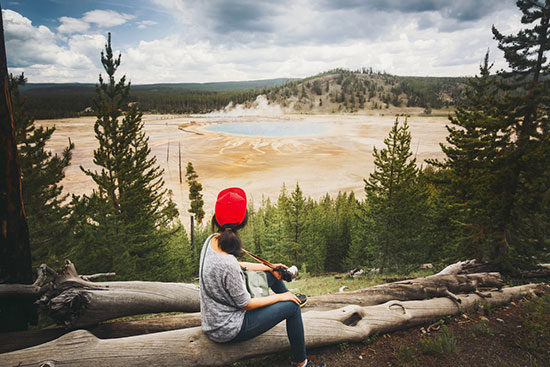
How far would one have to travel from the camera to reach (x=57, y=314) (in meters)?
3.16

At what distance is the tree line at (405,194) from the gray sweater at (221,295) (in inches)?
349

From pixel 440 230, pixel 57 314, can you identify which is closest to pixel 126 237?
pixel 57 314

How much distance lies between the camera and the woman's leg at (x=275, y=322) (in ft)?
9.56

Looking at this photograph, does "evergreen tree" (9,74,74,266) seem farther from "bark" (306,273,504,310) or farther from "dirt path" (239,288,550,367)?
"dirt path" (239,288,550,367)

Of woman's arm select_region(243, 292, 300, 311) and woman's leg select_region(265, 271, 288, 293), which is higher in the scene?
woman's arm select_region(243, 292, 300, 311)

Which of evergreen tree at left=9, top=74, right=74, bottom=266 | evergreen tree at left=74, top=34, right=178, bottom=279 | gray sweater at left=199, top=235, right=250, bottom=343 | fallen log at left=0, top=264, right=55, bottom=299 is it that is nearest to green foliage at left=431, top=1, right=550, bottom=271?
gray sweater at left=199, top=235, right=250, bottom=343

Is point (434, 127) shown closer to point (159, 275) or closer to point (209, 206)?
point (209, 206)

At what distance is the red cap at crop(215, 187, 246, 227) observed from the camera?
2637 millimetres

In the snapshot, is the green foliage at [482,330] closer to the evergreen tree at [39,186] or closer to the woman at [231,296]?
the woman at [231,296]

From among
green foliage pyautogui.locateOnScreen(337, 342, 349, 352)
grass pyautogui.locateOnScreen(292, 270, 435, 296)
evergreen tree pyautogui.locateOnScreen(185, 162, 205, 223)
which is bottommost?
evergreen tree pyautogui.locateOnScreen(185, 162, 205, 223)

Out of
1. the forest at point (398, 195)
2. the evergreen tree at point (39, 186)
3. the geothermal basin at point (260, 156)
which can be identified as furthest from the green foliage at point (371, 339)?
the geothermal basin at point (260, 156)

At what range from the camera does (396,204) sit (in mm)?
17484

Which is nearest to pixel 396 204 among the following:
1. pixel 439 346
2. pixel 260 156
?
pixel 439 346

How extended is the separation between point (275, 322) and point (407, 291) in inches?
132
